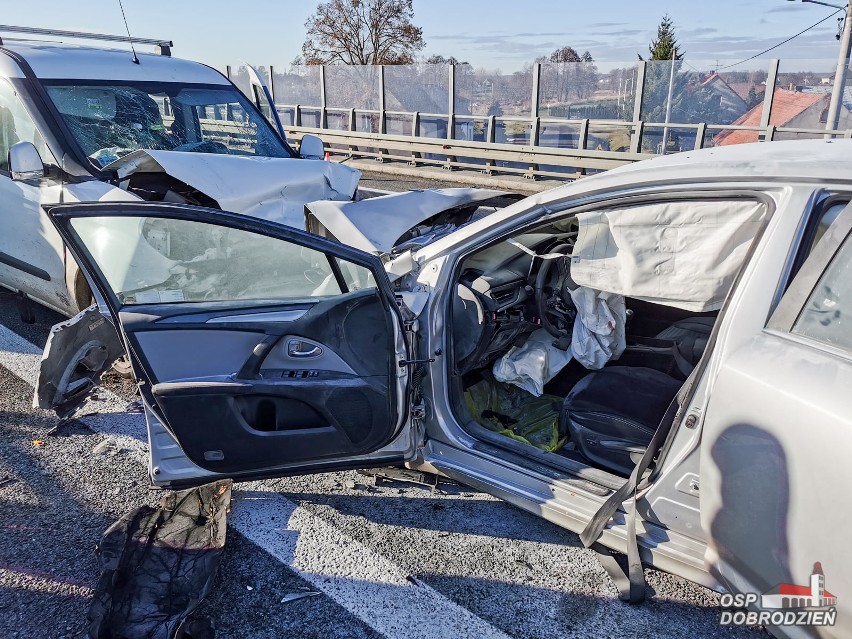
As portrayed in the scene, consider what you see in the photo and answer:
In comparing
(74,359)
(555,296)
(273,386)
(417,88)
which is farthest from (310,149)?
(417,88)

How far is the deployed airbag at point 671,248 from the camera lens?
224 cm

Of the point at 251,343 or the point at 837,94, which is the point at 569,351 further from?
the point at 837,94

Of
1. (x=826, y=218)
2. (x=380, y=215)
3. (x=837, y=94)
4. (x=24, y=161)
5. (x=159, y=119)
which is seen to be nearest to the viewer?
(x=826, y=218)

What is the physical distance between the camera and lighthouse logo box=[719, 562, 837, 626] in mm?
1728

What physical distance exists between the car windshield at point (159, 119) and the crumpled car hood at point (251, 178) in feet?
1.47

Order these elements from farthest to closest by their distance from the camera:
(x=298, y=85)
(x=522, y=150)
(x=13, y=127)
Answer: (x=298, y=85), (x=522, y=150), (x=13, y=127)

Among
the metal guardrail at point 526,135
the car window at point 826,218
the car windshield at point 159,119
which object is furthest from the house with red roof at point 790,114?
the car window at point 826,218

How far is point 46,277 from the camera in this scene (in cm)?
417

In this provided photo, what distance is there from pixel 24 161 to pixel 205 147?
4.51 feet

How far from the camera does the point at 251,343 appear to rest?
8.15 ft

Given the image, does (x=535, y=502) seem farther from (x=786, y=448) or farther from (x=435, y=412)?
(x=786, y=448)

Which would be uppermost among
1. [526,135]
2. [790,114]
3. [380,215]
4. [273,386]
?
[790,114]

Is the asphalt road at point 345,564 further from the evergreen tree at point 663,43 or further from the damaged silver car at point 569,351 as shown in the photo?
the evergreen tree at point 663,43

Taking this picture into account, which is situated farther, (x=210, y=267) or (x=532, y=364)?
(x=532, y=364)
